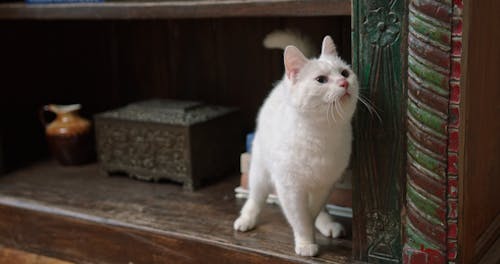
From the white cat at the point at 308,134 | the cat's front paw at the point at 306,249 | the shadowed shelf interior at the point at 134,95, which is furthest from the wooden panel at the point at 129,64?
the cat's front paw at the point at 306,249

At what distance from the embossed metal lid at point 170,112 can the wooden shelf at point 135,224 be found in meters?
0.18

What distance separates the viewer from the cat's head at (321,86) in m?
0.99

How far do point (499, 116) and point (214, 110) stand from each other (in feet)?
2.43

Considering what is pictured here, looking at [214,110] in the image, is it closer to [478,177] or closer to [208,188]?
[208,188]

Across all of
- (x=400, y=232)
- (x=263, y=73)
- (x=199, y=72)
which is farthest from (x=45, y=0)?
(x=400, y=232)

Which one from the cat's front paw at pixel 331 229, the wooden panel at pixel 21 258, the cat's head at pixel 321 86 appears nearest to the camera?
the cat's head at pixel 321 86

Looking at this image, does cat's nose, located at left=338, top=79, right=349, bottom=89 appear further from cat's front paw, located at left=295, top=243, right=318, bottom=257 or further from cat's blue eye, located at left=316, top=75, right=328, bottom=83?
cat's front paw, located at left=295, top=243, right=318, bottom=257

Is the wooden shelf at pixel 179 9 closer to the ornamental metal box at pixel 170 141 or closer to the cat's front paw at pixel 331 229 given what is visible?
the ornamental metal box at pixel 170 141

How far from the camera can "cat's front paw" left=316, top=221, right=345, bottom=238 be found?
1.21 metres

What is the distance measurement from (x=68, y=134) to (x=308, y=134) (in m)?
0.92

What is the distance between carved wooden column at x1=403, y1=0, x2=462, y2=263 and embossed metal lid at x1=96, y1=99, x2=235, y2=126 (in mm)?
669

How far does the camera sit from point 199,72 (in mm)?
1799

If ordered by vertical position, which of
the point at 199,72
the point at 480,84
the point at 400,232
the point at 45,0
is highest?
the point at 45,0

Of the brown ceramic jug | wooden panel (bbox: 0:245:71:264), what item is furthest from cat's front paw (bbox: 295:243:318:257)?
the brown ceramic jug
